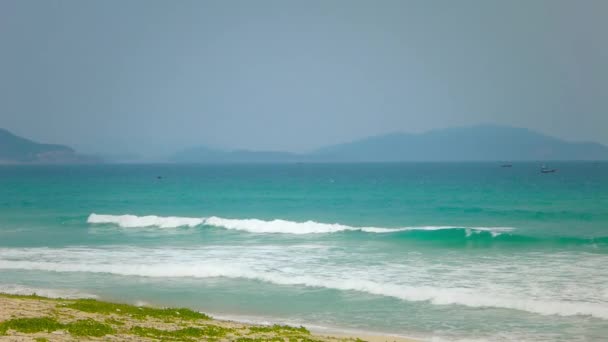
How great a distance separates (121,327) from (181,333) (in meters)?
1.42

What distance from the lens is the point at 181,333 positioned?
46.0 ft

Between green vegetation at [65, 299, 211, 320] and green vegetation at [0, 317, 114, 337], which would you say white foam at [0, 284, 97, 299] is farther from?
green vegetation at [0, 317, 114, 337]

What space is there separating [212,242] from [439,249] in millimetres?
13015

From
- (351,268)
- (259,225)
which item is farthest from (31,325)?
(259,225)

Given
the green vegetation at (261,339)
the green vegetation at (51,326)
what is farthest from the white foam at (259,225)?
the green vegetation at (51,326)

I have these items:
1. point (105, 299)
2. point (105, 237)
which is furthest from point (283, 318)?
point (105, 237)

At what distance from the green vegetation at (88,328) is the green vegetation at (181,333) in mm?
610

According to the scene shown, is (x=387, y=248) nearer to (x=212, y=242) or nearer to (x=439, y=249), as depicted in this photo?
(x=439, y=249)

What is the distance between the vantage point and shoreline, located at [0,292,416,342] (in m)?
13.1

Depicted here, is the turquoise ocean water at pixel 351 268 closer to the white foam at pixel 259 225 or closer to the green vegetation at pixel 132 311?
the white foam at pixel 259 225

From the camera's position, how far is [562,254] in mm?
30047

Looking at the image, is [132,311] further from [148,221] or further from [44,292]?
[148,221]

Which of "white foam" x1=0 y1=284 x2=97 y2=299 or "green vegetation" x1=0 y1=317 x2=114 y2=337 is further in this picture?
"white foam" x1=0 y1=284 x2=97 y2=299

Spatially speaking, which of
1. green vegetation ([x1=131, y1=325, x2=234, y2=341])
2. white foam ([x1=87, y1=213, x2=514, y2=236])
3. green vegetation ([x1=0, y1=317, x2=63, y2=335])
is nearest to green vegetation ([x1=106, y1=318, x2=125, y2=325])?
green vegetation ([x1=131, y1=325, x2=234, y2=341])
